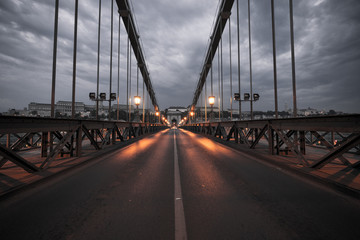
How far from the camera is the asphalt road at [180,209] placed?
219 cm

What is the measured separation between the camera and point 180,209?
2729 mm

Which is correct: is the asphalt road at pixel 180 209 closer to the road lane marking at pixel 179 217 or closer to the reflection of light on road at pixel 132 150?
the road lane marking at pixel 179 217

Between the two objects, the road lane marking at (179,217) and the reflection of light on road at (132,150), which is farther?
the reflection of light on road at (132,150)

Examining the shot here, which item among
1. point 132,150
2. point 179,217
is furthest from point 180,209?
point 132,150

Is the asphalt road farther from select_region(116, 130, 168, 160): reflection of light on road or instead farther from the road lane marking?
select_region(116, 130, 168, 160): reflection of light on road

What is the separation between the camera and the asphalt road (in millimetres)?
2186

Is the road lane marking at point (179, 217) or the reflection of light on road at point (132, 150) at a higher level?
the road lane marking at point (179, 217)

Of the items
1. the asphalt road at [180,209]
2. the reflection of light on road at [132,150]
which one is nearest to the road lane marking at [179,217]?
the asphalt road at [180,209]

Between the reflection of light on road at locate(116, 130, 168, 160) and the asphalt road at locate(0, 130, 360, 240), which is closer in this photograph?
the asphalt road at locate(0, 130, 360, 240)

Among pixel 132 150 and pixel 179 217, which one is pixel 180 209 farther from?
pixel 132 150

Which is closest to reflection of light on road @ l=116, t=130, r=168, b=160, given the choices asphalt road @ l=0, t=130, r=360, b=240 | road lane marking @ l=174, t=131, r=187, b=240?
asphalt road @ l=0, t=130, r=360, b=240

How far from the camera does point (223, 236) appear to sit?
6.84 feet

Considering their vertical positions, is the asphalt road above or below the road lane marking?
below

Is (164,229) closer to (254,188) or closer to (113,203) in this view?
(113,203)
